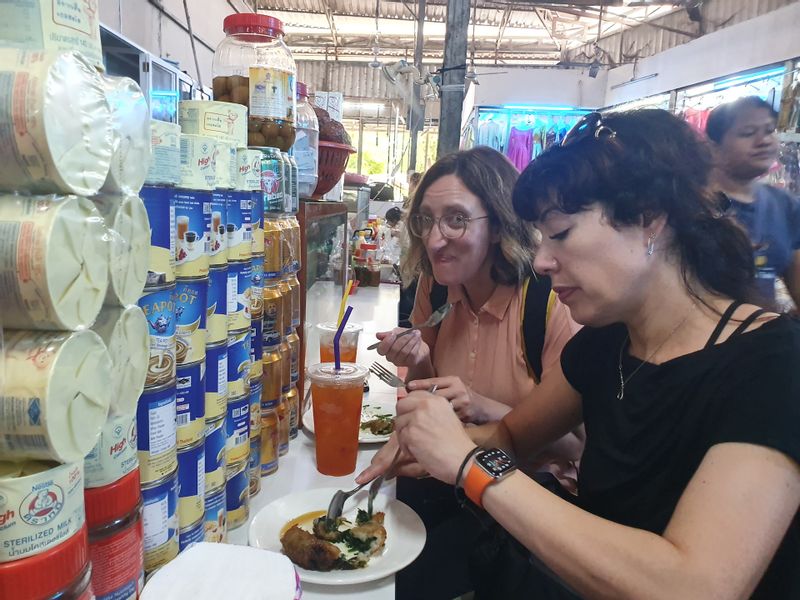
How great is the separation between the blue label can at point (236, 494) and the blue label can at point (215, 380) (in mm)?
157

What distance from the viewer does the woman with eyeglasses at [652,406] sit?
0.82m

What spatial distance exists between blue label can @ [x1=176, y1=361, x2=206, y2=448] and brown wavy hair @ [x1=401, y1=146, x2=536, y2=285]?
1076 mm

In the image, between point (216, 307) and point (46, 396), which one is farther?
point (216, 307)

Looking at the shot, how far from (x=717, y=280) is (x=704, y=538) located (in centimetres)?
49

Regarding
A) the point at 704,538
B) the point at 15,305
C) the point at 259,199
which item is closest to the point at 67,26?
the point at 15,305

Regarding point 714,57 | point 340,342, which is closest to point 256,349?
point 340,342

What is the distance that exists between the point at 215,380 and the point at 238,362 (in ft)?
0.31

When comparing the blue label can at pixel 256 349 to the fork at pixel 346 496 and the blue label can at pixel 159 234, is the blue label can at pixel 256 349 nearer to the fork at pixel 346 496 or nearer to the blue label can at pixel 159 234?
the fork at pixel 346 496

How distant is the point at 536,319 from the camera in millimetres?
1573

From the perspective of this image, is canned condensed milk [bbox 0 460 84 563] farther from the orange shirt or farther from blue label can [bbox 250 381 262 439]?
the orange shirt

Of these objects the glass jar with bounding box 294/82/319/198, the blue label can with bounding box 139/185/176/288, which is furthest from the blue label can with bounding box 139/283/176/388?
the glass jar with bounding box 294/82/319/198

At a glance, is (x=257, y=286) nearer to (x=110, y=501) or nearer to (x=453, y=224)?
(x=110, y=501)

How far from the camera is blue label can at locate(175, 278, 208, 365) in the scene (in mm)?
746

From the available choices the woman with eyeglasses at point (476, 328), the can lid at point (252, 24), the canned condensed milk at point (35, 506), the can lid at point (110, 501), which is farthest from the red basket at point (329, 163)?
the canned condensed milk at point (35, 506)
